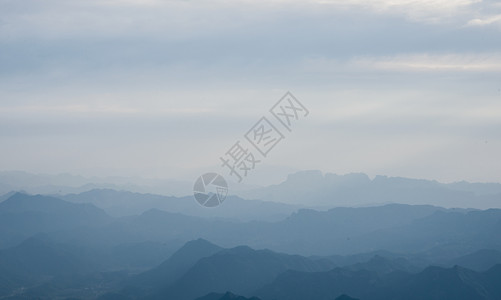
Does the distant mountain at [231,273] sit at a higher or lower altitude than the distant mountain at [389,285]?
higher

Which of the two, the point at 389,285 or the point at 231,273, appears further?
the point at 231,273

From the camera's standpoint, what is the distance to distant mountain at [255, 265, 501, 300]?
502ft

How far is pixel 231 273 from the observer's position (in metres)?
189

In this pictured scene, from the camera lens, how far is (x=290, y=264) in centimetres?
19688

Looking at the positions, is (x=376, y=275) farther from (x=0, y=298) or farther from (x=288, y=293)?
(x=0, y=298)

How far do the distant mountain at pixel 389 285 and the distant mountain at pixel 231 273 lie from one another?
52.4 feet

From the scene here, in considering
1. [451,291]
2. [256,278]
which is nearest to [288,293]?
[256,278]

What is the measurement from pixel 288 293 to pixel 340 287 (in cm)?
1614

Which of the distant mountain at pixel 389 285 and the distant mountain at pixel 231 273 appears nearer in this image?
the distant mountain at pixel 389 285

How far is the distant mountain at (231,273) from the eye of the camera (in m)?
182

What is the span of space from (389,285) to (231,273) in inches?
2125

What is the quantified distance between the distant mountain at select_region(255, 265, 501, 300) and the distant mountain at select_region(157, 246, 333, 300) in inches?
629

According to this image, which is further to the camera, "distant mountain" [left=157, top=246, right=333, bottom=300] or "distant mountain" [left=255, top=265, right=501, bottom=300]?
"distant mountain" [left=157, top=246, right=333, bottom=300]

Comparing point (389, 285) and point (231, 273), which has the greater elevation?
point (231, 273)
